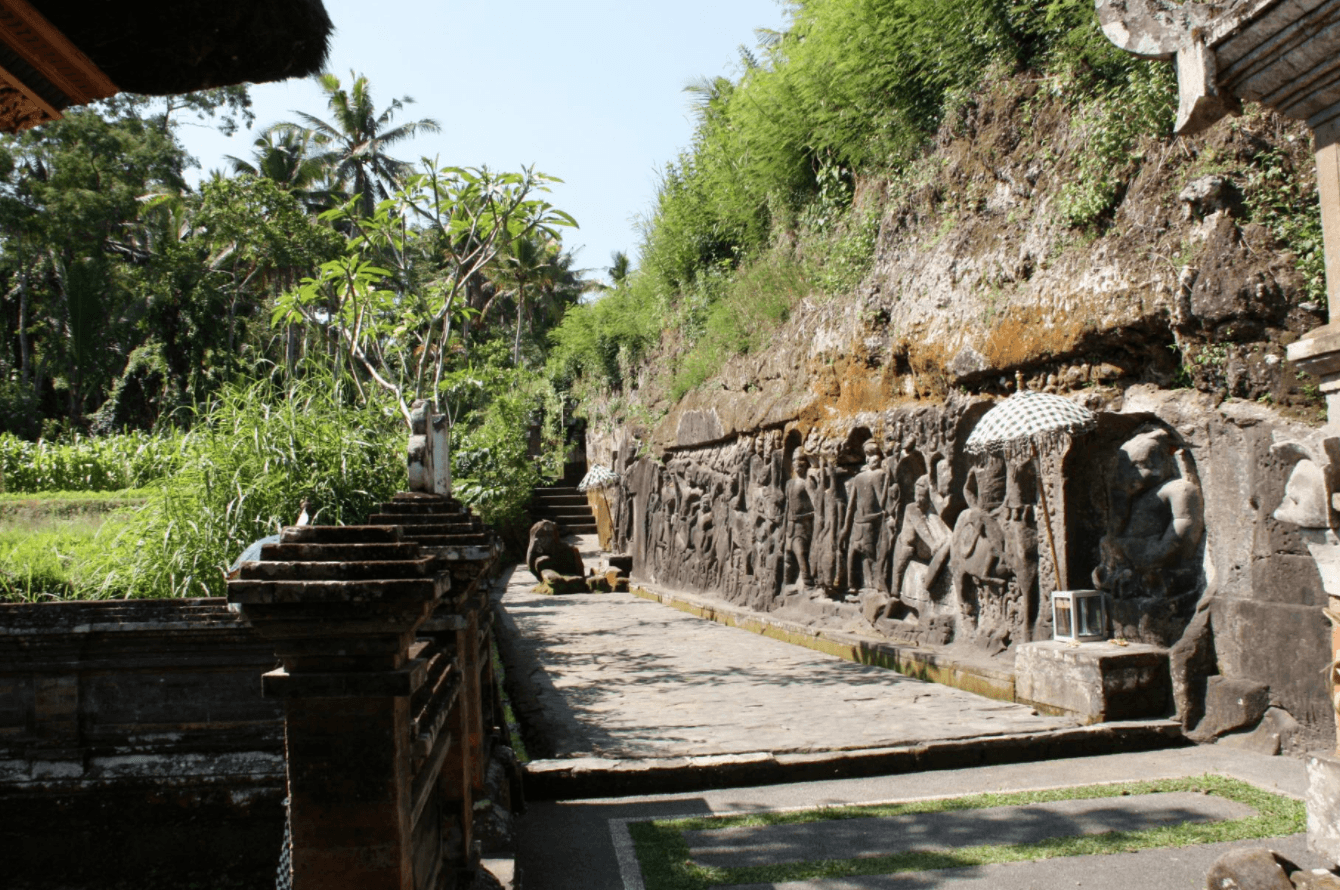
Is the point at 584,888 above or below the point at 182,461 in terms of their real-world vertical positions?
below

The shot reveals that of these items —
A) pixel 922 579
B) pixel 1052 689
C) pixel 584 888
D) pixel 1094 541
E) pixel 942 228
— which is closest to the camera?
pixel 584 888

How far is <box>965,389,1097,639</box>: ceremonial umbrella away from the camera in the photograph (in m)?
5.38

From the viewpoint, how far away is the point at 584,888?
3.35 meters

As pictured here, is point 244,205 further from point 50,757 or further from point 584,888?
point 584,888

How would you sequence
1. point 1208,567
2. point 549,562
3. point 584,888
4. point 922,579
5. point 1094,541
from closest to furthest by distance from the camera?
point 584,888, point 1208,567, point 1094,541, point 922,579, point 549,562

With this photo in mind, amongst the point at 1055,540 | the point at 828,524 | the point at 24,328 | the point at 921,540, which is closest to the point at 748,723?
the point at 1055,540

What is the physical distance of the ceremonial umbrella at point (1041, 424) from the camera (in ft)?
17.6

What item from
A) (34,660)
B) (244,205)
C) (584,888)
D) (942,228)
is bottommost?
(584,888)

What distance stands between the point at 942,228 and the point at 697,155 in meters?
8.68

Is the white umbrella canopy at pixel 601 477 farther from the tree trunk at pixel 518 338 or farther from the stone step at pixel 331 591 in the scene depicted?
the stone step at pixel 331 591

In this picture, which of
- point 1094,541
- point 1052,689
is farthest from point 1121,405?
point 1052,689

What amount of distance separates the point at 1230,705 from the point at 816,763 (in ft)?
7.11

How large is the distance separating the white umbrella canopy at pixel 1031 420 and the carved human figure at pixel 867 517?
239cm

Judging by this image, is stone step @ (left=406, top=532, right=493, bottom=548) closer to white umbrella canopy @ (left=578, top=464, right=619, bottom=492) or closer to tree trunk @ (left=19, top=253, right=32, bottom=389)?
white umbrella canopy @ (left=578, top=464, right=619, bottom=492)
